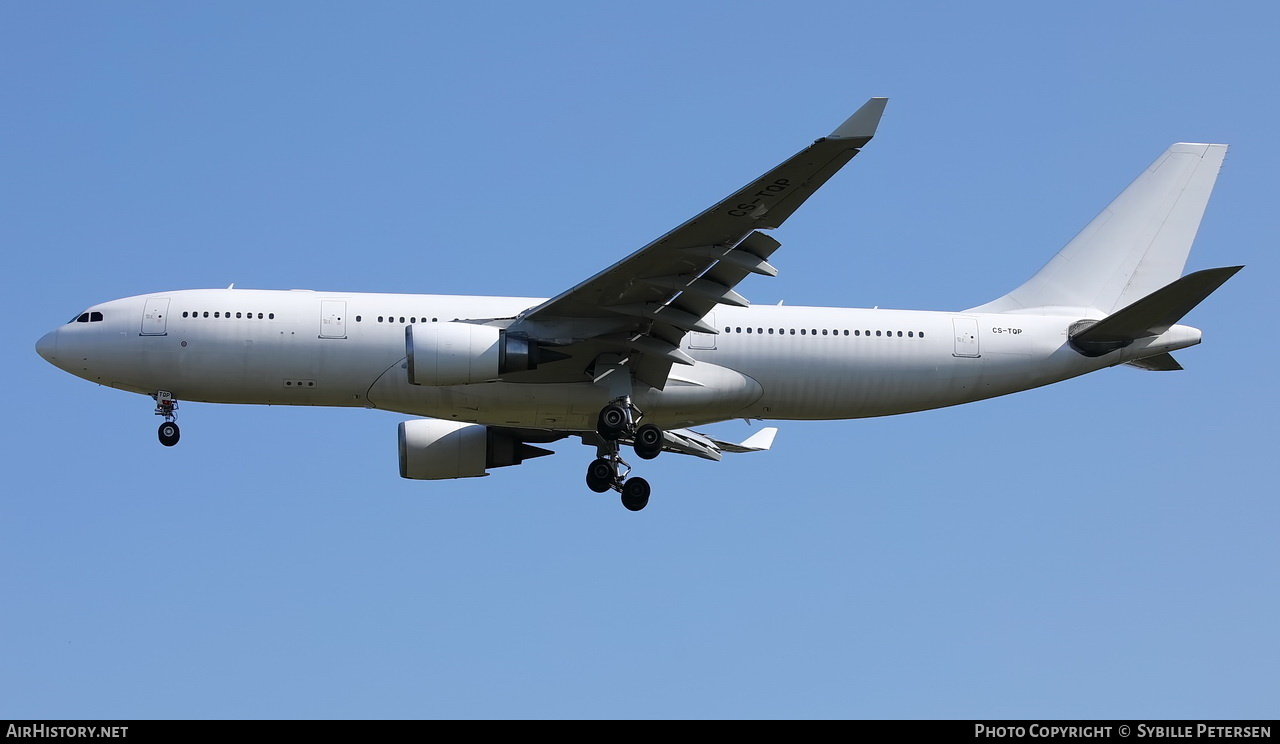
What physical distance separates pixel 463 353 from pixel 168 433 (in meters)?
7.06

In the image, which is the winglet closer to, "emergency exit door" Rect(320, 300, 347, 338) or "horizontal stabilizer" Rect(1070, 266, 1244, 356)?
"horizontal stabilizer" Rect(1070, 266, 1244, 356)

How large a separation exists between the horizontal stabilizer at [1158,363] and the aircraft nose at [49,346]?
22.4m

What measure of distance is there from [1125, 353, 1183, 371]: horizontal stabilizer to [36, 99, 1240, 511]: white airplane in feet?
0.18

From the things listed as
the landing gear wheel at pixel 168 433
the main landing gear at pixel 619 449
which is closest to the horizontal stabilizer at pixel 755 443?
the main landing gear at pixel 619 449

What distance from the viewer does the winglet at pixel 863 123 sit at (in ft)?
73.9

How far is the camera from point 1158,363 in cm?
3059

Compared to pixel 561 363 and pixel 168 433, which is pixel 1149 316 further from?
pixel 168 433

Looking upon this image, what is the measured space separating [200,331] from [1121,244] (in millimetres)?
20498

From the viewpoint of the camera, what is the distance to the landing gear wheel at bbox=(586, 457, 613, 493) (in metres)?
31.1

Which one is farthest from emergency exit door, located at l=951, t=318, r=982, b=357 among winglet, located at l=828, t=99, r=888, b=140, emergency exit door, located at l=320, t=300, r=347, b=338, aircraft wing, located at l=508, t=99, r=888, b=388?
emergency exit door, located at l=320, t=300, r=347, b=338

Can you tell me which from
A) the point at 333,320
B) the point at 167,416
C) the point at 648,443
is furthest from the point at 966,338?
the point at 167,416
